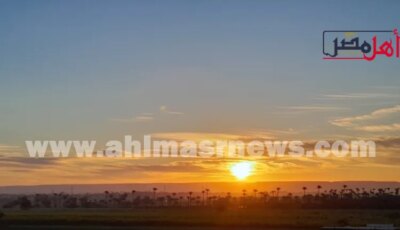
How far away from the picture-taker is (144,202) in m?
155

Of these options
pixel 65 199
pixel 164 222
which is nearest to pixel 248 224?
pixel 164 222

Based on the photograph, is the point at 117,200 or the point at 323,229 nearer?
the point at 323,229

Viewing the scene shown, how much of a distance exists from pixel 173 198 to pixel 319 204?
47.6m

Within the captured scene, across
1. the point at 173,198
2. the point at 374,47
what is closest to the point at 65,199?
the point at 173,198

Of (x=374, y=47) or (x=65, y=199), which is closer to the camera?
(x=374, y=47)

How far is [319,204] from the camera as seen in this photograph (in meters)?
116

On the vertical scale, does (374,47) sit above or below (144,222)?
above

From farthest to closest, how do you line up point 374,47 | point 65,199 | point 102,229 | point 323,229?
point 65,199 → point 102,229 → point 323,229 → point 374,47

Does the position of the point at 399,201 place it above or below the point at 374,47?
below

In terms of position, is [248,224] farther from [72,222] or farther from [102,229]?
[72,222]

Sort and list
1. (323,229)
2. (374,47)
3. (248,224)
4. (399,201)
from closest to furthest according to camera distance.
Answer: (374,47), (323,229), (248,224), (399,201)

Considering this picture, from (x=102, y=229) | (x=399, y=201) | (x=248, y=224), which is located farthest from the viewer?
(x=399, y=201)

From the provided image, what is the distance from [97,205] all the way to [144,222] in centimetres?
9628

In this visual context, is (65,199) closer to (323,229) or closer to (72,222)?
(72,222)
